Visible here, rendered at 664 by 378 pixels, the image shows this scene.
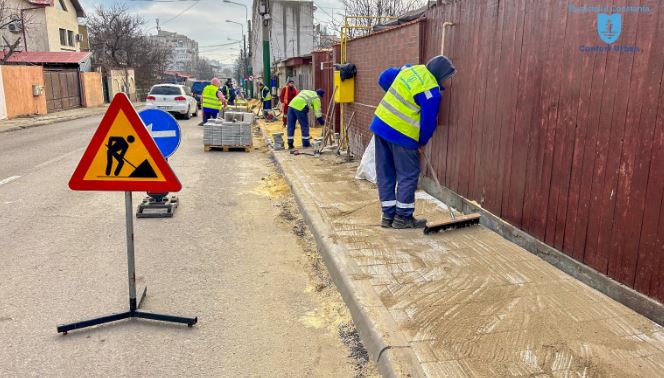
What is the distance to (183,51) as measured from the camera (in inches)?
5920

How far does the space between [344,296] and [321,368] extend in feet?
3.29

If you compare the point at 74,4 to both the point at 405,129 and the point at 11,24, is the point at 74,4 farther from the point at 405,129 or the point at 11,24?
the point at 405,129

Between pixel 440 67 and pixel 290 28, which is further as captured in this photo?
pixel 290 28

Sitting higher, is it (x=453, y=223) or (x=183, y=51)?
(x=183, y=51)

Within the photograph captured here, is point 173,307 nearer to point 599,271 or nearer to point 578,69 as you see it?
point 599,271

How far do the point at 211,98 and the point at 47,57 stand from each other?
2503 centimetres

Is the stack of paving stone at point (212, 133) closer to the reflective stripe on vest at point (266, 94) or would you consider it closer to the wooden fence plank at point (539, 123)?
the wooden fence plank at point (539, 123)

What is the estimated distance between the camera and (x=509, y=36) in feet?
16.7

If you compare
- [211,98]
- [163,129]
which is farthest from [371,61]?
[211,98]

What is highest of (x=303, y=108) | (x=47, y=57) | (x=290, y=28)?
(x=290, y=28)

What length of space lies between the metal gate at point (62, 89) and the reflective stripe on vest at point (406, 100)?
84.9ft

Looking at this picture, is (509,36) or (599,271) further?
(509,36)

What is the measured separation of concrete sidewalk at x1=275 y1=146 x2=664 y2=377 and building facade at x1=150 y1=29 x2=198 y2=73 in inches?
4853

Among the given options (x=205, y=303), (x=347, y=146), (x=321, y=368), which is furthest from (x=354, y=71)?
(x=321, y=368)
